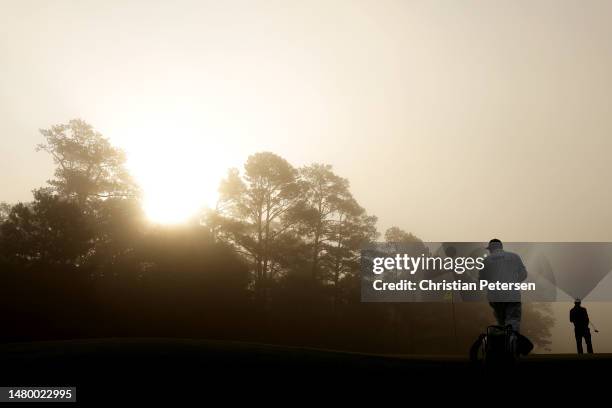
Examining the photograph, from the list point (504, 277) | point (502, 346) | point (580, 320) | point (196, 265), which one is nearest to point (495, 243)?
point (504, 277)

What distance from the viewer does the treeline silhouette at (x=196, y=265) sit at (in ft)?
120

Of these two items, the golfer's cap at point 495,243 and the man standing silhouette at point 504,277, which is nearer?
the man standing silhouette at point 504,277

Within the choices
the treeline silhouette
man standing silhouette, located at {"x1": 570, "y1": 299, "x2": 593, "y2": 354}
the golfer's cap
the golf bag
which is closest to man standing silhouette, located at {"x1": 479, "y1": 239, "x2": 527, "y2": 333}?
the golfer's cap

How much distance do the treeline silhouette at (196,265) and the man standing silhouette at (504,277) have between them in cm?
2847

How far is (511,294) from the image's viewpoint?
31.9 ft

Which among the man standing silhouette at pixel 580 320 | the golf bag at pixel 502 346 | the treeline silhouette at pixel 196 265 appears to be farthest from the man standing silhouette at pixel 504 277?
the treeline silhouette at pixel 196 265

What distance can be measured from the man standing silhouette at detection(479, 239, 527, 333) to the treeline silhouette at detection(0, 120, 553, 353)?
28468 millimetres

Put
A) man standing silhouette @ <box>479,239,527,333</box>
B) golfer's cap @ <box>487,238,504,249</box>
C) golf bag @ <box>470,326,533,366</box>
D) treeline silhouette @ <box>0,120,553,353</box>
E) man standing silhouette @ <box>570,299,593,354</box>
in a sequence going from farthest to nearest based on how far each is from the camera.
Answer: treeline silhouette @ <box>0,120,553,353</box>
man standing silhouette @ <box>570,299,593,354</box>
golfer's cap @ <box>487,238,504,249</box>
man standing silhouette @ <box>479,239,527,333</box>
golf bag @ <box>470,326,533,366</box>

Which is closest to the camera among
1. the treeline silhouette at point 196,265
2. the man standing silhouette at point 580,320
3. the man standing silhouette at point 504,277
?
the man standing silhouette at point 504,277

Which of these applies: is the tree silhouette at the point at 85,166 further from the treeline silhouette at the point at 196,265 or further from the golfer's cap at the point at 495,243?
the golfer's cap at the point at 495,243

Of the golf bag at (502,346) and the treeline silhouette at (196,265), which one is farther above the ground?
the treeline silhouette at (196,265)

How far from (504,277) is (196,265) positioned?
31265 millimetres

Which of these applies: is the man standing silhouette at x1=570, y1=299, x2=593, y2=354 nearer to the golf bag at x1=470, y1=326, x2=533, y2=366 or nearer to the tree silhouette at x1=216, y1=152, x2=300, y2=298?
the golf bag at x1=470, y1=326, x2=533, y2=366

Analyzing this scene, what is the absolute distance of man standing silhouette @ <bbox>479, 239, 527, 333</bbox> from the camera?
9.70 metres
